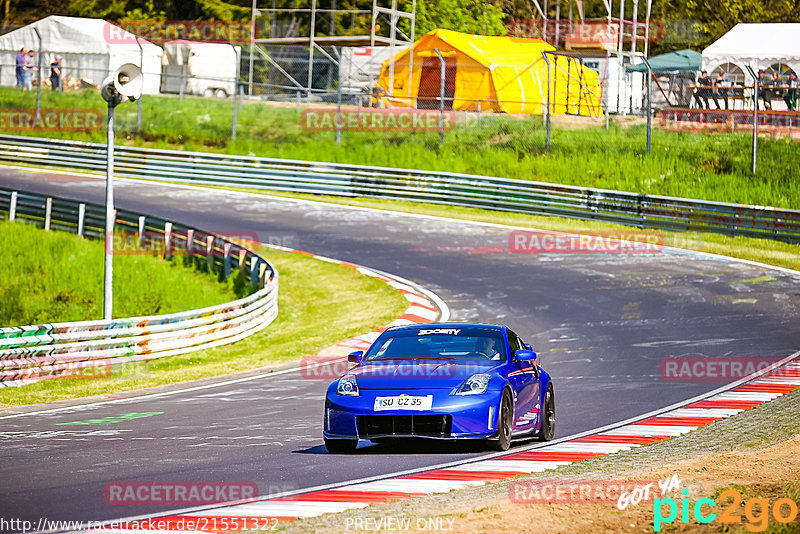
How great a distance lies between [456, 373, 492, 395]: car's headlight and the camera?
32.6 feet

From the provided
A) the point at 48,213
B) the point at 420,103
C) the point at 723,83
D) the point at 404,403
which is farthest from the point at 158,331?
the point at 723,83

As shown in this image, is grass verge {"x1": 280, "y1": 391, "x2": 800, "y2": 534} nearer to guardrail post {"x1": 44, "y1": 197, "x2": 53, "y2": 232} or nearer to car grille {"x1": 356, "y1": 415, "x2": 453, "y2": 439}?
car grille {"x1": 356, "y1": 415, "x2": 453, "y2": 439}

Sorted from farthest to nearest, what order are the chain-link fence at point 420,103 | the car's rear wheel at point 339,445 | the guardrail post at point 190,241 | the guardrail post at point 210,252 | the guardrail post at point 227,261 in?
the chain-link fence at point 420,103
the guardrail post at point 190,241
the guardrail post at point 210,252
the guardrail post at point 227,261
the car's rear wheel at point 339,445

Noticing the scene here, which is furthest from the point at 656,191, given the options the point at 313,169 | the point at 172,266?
the point at 172,266

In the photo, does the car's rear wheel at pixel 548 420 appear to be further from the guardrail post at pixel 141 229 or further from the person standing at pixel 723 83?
the person standing at pixel 723 83

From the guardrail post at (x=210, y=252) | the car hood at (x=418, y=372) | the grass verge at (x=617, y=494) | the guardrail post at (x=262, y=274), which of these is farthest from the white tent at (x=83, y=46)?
the grass verge at (x=617, y=494)

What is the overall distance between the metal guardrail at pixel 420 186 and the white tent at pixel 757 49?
14.7 meters

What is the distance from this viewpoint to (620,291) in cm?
2239

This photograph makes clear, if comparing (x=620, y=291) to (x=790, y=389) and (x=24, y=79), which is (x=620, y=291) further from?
(x=24, y=79)

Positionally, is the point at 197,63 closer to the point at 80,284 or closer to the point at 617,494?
the point at 80,284

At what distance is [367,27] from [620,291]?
149 ft

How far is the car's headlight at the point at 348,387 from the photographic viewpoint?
10055 millimetres

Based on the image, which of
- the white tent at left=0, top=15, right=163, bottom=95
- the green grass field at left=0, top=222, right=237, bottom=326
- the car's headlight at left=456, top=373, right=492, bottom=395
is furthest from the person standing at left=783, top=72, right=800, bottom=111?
the car's headlight at left=456, top=373, right=492, bottom=395

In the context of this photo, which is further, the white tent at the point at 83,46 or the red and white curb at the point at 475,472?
the white tent at the point at 83,46
